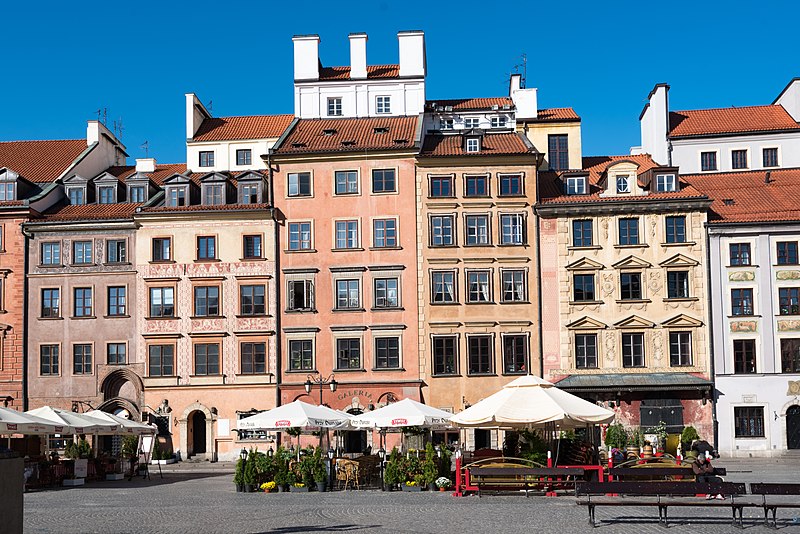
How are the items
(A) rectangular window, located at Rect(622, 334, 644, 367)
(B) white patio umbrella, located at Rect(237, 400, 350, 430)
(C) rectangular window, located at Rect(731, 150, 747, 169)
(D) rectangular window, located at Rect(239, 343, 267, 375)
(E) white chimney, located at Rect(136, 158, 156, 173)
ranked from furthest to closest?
1. (C) rectangular window, located at Rect(731, 150, 747, 169)
2. (E) white chimney, located at Rect(136, 158, 156, 173)
3. (D) rectangular window, located at Rect(239, 343, 267, 375)
4. (A) rectangular window, located at Rect(622, 334, 644, 367)
5. (B) white patio umbrella, located at Rect(237, 400, 350, 430)

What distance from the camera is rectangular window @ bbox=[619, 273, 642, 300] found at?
48188mm

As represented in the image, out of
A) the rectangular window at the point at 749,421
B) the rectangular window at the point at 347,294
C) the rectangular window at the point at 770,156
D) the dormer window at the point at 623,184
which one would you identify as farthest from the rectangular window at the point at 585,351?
the rectangular window at the point at 770,156

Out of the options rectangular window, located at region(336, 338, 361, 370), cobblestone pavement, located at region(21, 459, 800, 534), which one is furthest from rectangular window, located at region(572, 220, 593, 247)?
cobblestone pavement, located at region(21, 459, 800, 534)

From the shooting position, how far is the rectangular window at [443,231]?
4934 cm

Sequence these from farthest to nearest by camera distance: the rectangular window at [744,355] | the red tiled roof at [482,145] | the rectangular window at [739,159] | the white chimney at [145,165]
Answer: the rectangular window at [739,159], the white chimney at [145,165], the red tiled roof at [482,145], the rectangular window at [744,355]

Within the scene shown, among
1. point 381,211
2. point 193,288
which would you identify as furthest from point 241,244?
point 381,211

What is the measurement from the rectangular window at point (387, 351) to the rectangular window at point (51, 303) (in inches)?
566

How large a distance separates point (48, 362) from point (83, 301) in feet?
10.2

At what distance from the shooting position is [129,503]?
26.5 metres

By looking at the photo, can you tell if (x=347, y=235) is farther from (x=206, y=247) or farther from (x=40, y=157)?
(x=40, y=157)

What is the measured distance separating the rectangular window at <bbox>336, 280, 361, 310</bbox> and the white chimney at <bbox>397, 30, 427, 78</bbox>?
11880 mm

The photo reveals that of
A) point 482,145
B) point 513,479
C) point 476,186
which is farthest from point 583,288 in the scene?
point 513,479

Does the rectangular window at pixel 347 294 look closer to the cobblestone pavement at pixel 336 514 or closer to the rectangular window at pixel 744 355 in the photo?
the rectangular window at pixel 744 355

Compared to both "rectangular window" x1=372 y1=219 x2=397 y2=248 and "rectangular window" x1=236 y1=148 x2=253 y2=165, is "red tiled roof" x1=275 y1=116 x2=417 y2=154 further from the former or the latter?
"rectangular window" x1=236 y1=148 x2=253 y2=165
